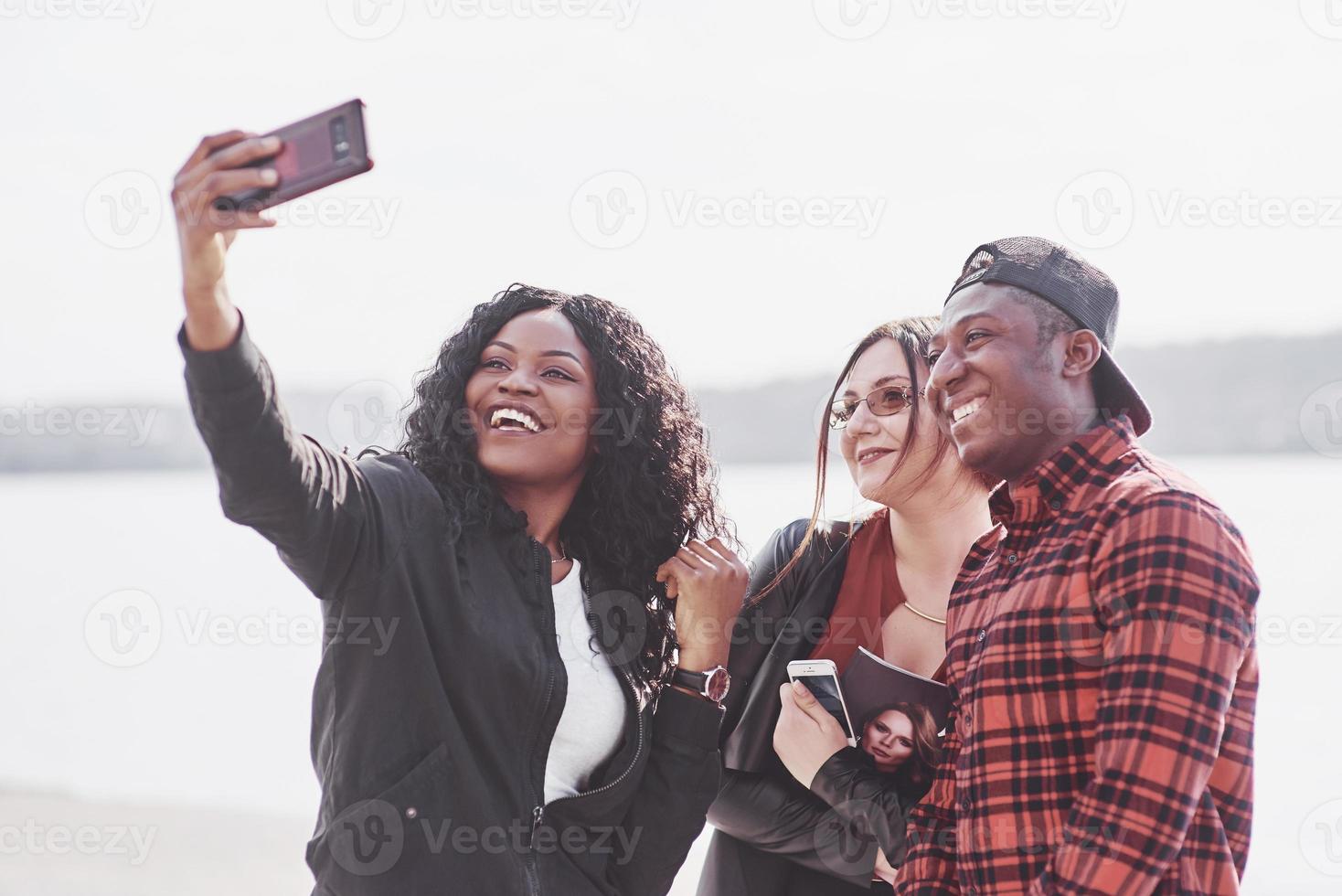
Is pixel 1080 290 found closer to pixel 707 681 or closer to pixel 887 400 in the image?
pixel 887 400

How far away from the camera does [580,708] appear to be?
7.57 ft

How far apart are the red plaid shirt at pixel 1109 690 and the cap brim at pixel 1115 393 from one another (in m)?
0.09

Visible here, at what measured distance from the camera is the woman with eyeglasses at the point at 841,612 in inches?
102

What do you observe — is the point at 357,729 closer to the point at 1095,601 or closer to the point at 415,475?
the point at 415,475

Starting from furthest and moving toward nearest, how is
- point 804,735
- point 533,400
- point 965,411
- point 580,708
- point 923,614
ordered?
point 923,614 < point 804,735 < point 533,400 < point 580,708 < point 965,411

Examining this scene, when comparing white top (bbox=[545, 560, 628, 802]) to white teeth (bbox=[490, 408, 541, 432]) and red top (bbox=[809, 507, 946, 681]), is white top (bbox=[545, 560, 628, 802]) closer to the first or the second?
white teeth (bbox=[490, 408, 541, 432])

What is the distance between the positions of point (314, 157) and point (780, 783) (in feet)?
5.79

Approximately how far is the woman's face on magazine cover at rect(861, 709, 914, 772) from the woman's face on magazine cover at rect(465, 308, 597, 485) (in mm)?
876

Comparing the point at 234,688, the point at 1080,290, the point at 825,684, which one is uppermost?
the point at 1080,290

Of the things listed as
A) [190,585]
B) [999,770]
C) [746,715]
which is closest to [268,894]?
[746,715]

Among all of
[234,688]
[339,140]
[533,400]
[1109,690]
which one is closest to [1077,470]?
[1109,690]

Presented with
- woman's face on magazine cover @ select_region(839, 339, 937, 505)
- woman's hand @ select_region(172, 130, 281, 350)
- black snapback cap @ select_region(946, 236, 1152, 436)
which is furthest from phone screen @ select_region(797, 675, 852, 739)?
woman's hand @ select_region(172, 130, 281, 350)

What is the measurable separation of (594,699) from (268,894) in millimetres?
3144

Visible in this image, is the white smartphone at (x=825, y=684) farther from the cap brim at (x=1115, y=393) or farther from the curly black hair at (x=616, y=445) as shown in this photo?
the cap brim at (x=1115, y=393)
